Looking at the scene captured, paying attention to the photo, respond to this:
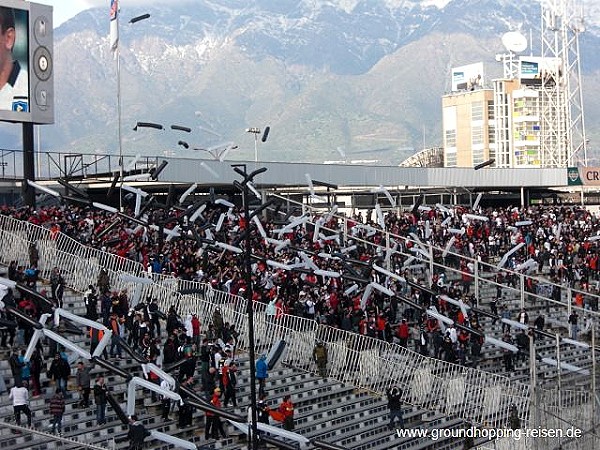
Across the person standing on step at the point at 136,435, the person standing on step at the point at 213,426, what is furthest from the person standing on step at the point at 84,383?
the person standing on step at the point at 213,426

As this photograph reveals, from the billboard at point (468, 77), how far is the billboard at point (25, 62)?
271ft

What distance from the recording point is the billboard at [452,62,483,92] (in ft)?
369

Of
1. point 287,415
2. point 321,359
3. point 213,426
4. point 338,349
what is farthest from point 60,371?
point 338,349

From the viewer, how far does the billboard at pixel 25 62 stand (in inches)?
1319

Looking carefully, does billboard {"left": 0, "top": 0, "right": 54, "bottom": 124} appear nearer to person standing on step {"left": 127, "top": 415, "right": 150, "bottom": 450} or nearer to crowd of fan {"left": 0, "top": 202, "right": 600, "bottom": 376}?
crowd of fan {"left": 0, "top": 202, "right": 600, "bottom": 376}

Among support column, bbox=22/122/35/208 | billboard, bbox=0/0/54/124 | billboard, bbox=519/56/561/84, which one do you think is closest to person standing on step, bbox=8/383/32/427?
support column, bbox=22/122/35/208

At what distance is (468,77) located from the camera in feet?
377

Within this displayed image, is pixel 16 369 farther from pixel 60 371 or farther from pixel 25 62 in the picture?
pixel 25 62

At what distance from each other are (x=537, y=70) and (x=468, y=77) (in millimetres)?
15261

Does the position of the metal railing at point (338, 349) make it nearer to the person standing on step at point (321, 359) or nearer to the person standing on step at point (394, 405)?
the person standing on step at point (321, 359)

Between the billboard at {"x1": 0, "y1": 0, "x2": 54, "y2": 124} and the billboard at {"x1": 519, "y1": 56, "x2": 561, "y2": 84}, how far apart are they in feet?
229

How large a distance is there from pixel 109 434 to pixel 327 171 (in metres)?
31.9

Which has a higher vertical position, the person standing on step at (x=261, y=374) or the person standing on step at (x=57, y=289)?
the person standing on step at (x=57, y=289)

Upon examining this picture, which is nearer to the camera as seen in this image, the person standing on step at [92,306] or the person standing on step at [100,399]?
the person standing on step at [100,399]
